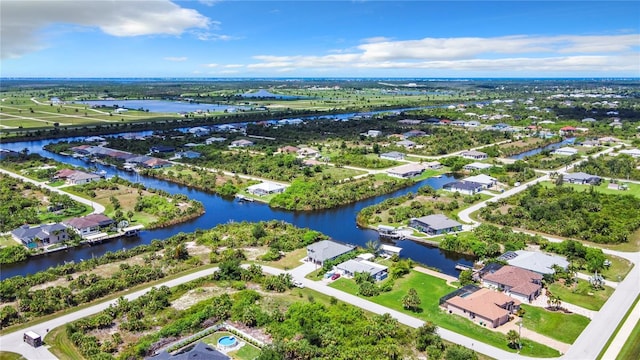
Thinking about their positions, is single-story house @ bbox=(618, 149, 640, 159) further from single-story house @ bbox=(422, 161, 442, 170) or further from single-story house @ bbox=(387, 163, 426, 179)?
single-story house @ bbox=(387, 163, 426, 179)

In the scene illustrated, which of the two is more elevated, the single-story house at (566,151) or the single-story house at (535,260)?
the single-story house at (566,151)

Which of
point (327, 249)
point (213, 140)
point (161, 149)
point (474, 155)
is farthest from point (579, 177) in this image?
point (161, 149)

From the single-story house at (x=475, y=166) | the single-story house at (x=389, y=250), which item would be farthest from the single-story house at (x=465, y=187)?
the single-story house at (x=389, y=250)

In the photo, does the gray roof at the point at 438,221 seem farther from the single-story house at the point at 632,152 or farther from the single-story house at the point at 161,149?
the single-story house at the point at 161,149

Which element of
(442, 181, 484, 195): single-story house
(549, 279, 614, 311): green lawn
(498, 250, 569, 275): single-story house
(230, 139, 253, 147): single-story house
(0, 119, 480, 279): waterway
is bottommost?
(0, 119, 480, 279): waterway

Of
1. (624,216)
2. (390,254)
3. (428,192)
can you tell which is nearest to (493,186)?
(428,192)

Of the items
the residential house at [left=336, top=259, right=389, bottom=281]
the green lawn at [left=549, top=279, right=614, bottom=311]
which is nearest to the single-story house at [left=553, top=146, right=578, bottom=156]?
the green lawn at [left=549, top=279, right=614, bottom=311]

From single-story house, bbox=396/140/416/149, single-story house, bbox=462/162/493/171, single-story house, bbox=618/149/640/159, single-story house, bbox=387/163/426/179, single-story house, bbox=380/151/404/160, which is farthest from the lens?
single-story house, bbox=396/140/416/149
